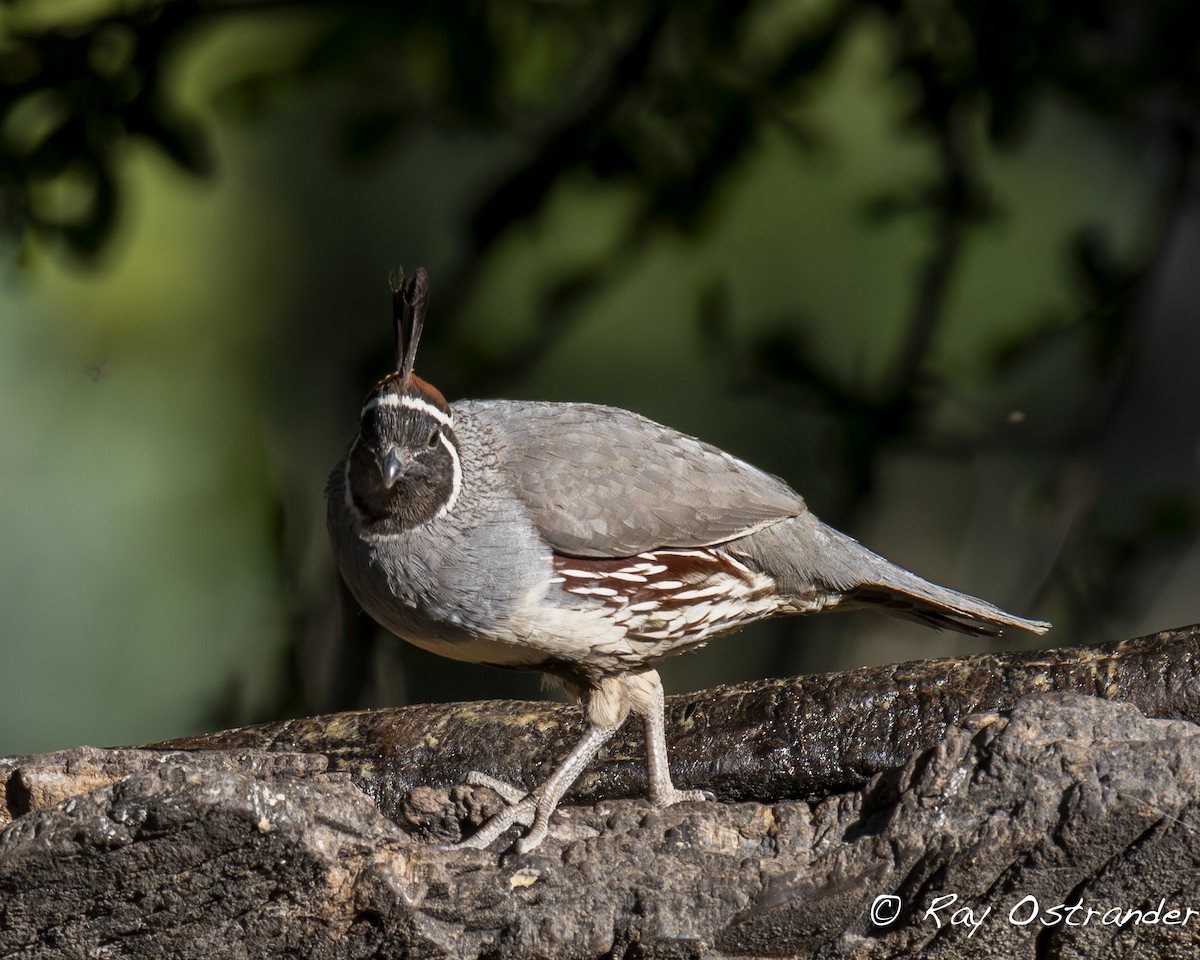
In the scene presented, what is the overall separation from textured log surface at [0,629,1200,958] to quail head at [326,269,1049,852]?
1.17 ft

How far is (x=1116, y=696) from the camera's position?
3277mm

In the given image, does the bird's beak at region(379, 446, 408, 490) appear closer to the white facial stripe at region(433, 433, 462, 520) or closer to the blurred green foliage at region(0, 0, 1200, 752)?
the white facial stripe at region(433, 433, 462, 520)

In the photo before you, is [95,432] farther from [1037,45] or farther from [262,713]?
[1037,45]

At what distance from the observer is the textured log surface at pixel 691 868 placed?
2.13 m

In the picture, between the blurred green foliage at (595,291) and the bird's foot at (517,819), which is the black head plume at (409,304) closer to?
the bird's foot at (517,819)

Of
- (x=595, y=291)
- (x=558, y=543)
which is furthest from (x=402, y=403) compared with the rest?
(x=595, y=291)

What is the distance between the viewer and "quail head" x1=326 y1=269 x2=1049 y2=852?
2.85 m

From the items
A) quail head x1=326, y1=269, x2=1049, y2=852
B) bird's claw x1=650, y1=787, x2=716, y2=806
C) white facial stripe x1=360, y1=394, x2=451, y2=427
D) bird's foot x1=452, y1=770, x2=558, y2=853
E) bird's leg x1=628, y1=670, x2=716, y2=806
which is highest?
white facial stripe x1=360, y1=394, x2=451, y2=427

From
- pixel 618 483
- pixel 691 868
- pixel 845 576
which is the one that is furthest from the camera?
pixel 845 576

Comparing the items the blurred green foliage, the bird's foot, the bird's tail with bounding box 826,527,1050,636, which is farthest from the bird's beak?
the blurred green foliage

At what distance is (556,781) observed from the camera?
2953 mm

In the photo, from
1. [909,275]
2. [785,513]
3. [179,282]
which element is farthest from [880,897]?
[179,282]

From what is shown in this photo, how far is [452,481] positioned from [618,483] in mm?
405

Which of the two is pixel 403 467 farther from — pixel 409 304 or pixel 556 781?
pixel 556 781
